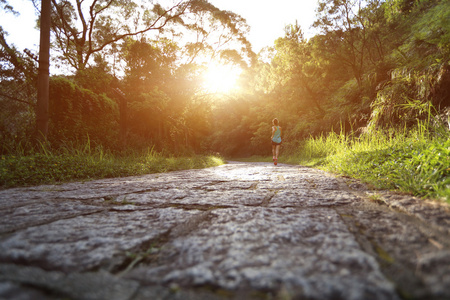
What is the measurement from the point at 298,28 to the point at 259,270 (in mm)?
15399

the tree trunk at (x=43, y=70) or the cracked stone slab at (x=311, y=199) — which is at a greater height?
the tree trunk at (x=43, y=70)

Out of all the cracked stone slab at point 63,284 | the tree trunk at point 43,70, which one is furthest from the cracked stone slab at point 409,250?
the tree trunk at point 43,70

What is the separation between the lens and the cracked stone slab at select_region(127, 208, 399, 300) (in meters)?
0.59

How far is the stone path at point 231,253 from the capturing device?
59 cm

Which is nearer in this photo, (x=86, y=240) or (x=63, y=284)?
(x=63, y=284)

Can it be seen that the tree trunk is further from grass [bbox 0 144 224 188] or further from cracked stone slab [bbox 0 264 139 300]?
cracked stone slab [bbox 0 264 139 300]

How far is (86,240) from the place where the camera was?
92 cm

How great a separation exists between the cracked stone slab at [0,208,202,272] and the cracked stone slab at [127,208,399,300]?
0.15 m

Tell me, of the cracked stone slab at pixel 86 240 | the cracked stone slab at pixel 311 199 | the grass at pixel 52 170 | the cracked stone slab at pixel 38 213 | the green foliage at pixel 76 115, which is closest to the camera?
the cracked stone slab at pixel 86 240

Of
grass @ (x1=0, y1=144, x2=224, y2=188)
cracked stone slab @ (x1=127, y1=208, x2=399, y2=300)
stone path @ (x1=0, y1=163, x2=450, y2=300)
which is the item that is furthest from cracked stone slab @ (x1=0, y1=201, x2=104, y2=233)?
grass @ (x1=0, y1=144, x2=224, y2=188)

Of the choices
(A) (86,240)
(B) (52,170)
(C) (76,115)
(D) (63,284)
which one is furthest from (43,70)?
(D) (63,284)

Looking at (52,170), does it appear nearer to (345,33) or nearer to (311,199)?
(311,199)

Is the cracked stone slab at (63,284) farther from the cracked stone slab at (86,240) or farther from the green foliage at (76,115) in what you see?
the green foliage at (76,115)

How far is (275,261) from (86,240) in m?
0.76
